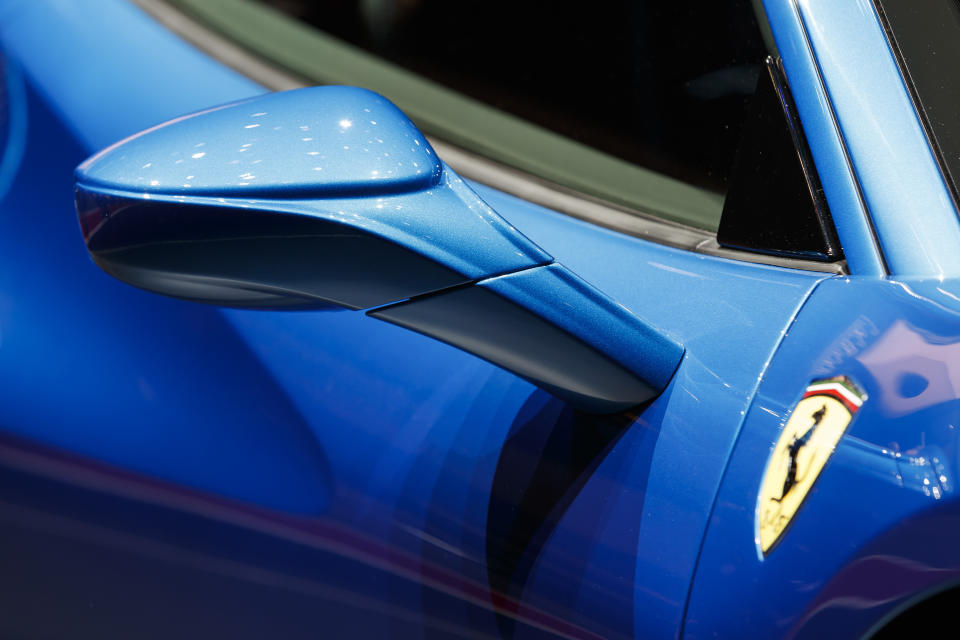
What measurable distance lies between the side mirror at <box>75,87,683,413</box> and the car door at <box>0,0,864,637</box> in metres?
0.11

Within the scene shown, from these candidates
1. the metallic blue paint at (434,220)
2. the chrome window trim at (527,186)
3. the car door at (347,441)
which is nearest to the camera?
the metallic blue paint at (434,220)

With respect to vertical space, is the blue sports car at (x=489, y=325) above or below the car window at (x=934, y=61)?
below

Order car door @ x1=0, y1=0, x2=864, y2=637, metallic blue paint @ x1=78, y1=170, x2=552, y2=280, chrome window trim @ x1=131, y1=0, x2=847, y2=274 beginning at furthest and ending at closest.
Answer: chrome window trim @ x1=131, y1=0, x2=847, y2=274 < car door @ x1=0, y1=0, x2=864, y2=637 < metallic blue paint @ x1=78, y1=170, x2=552, y2=280

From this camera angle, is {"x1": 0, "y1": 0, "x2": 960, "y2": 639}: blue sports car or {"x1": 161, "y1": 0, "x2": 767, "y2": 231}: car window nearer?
{"x1": 0, "y1": 0, "x2": 960, "y2": 639}: blue sports car

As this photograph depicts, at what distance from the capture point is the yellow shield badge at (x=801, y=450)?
0.71 metres

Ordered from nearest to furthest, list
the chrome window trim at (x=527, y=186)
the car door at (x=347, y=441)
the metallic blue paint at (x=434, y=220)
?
the metallic blue paint at (x=434, y=220), the car door at (x=347, y=441), the chrome window trim at (x=527, y=186)

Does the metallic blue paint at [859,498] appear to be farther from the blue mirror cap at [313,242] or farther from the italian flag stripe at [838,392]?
the blue mirror cap at [313,242]

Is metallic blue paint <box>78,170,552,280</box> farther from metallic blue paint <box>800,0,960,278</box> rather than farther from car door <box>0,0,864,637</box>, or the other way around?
metallic blue paint <box>800,0,960,278</box>

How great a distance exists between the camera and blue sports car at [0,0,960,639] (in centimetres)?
70

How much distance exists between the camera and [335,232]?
675 millimetres

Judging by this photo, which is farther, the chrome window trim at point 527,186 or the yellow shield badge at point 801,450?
the chrome window trim at point 527,186

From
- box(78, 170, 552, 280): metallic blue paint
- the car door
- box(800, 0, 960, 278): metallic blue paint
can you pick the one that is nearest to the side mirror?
box(78, 170, 552, 280): metallic blue paint

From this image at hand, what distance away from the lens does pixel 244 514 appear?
101cm

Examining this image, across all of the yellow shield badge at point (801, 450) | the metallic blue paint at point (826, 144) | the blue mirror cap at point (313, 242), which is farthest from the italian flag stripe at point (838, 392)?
the blue mirror cap at point (313, 242)
